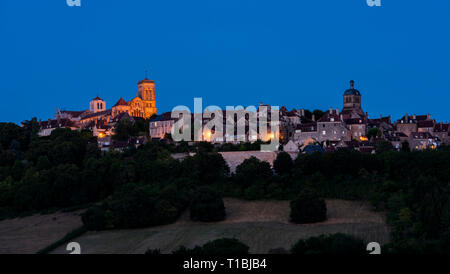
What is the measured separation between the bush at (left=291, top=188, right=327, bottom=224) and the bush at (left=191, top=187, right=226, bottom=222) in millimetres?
5549

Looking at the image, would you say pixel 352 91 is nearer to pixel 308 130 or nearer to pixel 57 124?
pixel 308 130

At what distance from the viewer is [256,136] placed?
66.1 metres

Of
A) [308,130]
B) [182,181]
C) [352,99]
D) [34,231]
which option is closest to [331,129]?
[308,130]

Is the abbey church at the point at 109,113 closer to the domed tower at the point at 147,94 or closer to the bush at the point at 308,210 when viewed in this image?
the domed tower at the point at 147,94

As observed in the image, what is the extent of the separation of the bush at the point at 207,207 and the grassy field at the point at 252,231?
2.34 ft

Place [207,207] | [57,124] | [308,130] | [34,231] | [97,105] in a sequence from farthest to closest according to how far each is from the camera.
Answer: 1. [97,105]
2. [57,124]
3. [308,130]
4. [34,231]
5. [207,207]

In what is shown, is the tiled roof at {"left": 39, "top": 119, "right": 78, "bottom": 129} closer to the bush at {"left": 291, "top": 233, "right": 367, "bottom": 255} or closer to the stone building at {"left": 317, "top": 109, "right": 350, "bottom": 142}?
the stone building at {"left": 317, "top": 109, "right": 350, "bottom": 142}

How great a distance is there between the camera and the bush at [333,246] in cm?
2541

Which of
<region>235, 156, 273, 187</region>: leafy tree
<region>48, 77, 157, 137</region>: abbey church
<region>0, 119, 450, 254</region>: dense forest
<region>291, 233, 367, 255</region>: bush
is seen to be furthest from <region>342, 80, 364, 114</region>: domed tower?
<region>291, 233, 367, 255</region>: bush

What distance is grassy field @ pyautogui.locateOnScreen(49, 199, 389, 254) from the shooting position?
3456cm

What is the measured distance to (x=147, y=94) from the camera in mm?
109812

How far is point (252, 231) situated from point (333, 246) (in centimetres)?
1206


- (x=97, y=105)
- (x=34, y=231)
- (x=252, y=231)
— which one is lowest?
(x=34, y=231)

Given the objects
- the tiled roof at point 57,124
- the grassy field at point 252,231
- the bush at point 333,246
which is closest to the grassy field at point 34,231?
the grassy field at point 252,231
